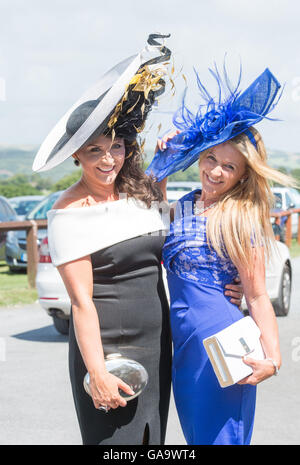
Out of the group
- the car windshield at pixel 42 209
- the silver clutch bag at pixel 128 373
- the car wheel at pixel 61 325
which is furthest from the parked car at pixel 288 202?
the silver clutch bag at pixel 128 373

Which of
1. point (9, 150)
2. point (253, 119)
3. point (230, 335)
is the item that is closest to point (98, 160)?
point (253, 119)

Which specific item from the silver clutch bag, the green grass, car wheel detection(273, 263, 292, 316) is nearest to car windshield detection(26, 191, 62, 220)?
the green grass

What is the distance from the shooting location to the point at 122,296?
9.68 ft

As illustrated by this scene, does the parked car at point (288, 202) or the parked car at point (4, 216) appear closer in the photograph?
the parked car at point (4, 216)

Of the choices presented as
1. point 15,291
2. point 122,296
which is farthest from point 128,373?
point 15,291

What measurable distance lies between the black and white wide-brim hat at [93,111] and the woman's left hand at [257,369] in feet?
3.54

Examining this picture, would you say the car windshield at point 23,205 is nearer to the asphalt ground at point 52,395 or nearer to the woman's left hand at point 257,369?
the asphalt ground at point 52,395

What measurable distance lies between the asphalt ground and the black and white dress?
1.92m

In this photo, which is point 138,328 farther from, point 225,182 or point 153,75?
point 153,75

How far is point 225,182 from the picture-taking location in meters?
3.06

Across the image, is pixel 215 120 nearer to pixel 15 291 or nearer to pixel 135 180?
pixel 135 180

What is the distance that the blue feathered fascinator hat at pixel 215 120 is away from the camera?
3008 millimetres

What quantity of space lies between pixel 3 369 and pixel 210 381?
4209 millimetres

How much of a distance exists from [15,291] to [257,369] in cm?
911
